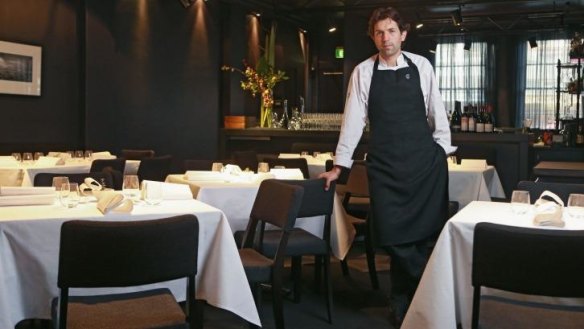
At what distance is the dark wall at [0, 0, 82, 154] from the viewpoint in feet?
25.4

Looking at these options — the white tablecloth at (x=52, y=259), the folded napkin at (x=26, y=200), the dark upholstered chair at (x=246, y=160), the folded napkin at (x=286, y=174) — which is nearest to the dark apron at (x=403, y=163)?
the white tablecloth at (x=52, y=259)

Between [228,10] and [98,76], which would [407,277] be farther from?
[228,10]

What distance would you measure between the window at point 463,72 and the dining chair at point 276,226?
12939mm

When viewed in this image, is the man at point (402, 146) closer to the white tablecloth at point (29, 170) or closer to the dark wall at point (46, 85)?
the white tablecloth at point (29, 170)

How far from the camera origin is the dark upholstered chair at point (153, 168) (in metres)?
5.74

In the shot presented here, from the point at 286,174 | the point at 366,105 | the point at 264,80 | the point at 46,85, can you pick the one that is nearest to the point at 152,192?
the point at 366,105

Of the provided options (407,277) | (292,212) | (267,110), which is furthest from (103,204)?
(267,110)

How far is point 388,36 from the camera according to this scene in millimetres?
3393

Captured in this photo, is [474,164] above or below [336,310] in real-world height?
above

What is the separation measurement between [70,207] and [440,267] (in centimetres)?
157

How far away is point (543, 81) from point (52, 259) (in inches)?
574

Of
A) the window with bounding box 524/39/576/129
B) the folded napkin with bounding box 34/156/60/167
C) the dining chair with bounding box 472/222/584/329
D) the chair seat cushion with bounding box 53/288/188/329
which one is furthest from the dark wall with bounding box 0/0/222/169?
the window with bounding box 524/39/576/129

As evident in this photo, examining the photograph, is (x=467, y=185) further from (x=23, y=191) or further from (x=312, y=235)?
(x=23, y=191)

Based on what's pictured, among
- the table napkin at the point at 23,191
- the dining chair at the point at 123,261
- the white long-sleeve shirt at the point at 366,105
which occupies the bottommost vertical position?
the dining chair at the point at 123,261
